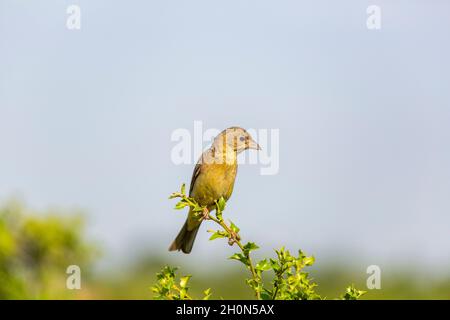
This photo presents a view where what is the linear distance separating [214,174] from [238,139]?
0.32 metres

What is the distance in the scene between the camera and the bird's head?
17.5 feet

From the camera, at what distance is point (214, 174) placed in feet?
17.7

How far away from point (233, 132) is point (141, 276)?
1012 cm

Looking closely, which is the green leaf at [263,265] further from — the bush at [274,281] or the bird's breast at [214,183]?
the bird's breast at [214,183]

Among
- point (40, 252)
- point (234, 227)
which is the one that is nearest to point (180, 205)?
point (234, 227)

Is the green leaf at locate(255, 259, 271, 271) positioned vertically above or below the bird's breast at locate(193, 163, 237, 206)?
below

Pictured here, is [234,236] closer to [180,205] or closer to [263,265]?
[263,265]

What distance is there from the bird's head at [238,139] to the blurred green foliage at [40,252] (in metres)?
2.72

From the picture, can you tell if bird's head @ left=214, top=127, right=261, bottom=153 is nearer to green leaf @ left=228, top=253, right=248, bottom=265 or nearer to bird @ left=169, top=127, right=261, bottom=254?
bird @ left=169, top=127, right=261, bottom=254

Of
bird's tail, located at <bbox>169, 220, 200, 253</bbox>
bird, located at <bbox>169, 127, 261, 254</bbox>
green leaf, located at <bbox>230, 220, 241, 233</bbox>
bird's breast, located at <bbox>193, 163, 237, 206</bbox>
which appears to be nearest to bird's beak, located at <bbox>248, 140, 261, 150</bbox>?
bird, located at <bbox>169, 127, 261, 254</bbox>

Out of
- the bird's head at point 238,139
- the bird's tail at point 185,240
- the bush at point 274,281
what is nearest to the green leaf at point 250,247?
the bush at point 274,281

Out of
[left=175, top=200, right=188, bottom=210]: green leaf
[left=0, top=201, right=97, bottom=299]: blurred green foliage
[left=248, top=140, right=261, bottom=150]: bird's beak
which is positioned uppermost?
[left=248, top=140, right=261, bottom=150]: bird's beak

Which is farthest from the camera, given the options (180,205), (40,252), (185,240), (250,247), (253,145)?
(40,252)
